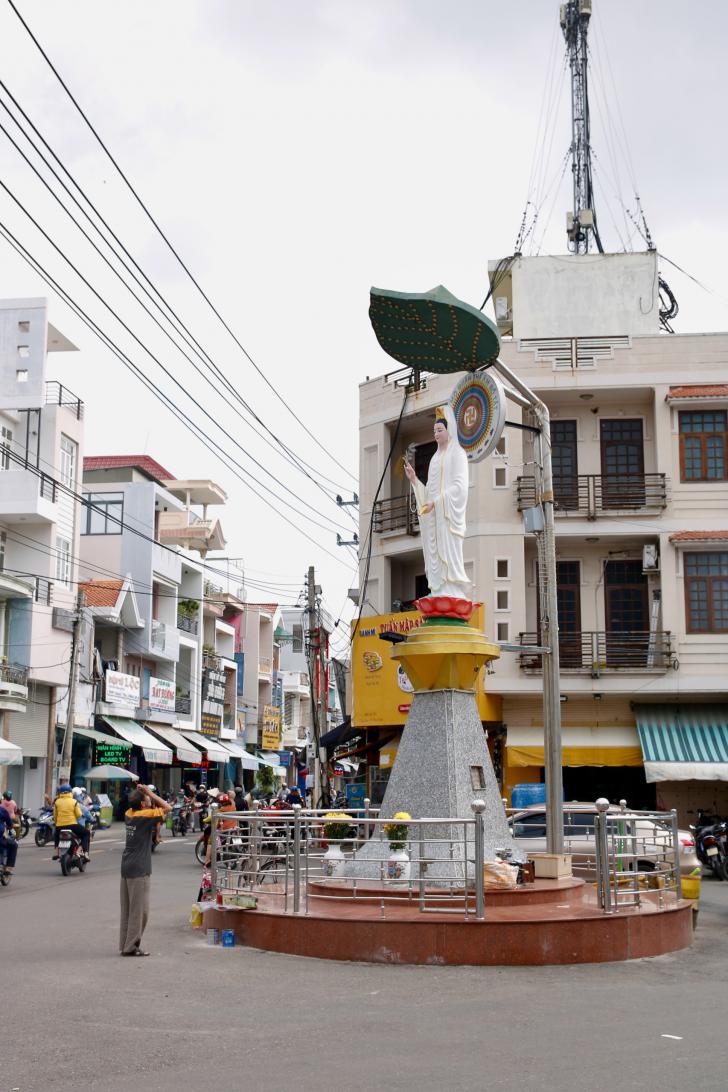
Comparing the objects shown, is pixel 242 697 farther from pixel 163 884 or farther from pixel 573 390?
pixel 163 884

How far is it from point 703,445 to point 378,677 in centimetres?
1034

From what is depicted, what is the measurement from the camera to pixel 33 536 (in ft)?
137

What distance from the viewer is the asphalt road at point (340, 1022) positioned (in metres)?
7.22

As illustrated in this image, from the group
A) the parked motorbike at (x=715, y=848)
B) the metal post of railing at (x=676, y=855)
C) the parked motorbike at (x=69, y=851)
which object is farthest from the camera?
the parked motorbike at (x=69, y=851)

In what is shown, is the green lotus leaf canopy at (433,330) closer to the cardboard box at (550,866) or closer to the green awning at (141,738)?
the cardboard box at (550,866)

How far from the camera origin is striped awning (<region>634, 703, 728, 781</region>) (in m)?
28.3

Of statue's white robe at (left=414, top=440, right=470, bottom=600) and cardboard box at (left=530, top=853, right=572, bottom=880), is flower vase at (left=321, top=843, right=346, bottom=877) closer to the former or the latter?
cardboard box at (left=530, top=853, right=572, bottom=880)

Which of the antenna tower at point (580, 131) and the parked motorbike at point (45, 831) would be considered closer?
the parked motorbike at point (45, 831)

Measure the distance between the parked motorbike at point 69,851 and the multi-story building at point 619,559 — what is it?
11.3 meters

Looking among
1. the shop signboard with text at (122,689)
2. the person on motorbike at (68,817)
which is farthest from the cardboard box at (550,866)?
the shop signboard with text at (122,689)

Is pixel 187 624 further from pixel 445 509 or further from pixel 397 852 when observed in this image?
pixel 397 852

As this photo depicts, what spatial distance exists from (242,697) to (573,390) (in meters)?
42.6

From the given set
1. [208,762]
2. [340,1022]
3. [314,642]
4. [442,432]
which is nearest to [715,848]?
[442,432]

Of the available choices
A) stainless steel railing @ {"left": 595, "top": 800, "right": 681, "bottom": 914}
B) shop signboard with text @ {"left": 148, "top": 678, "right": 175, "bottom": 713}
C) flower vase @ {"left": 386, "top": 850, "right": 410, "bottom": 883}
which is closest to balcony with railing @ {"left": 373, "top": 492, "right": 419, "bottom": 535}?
stainless steel railing @ {"left": 595, "top": 800, "right": 681, "bottom": 914}
